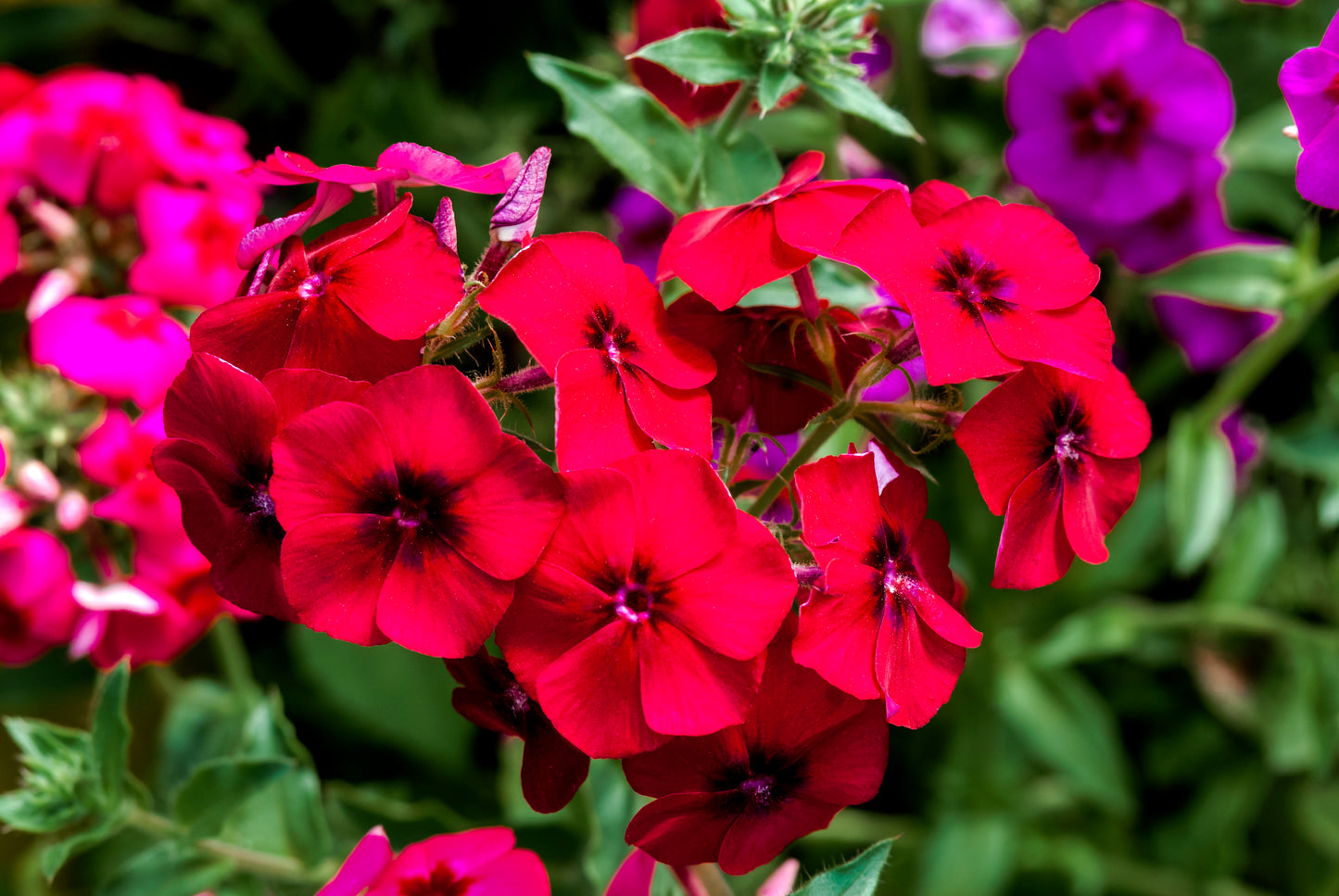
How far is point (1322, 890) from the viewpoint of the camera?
1.75 meters

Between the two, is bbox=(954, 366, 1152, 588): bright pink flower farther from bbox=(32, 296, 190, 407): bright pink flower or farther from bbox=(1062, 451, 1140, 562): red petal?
bbox=(32, 296, 190, 407): bright pink flower

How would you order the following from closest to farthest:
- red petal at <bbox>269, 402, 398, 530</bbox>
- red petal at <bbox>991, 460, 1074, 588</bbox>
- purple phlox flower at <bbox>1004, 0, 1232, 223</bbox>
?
red petal at <bbox>269, 402, 398, 530</bbox> < red petal at <bbox>991, 460, 1074, 588</bbox> < purple phlox flower at <bbox>1004, 0, 1232, 223</bbox>

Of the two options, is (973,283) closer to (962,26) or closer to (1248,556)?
(1248,556)

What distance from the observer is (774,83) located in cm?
95

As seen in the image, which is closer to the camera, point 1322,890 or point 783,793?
point 783,793

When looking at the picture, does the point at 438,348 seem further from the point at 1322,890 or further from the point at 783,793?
the point at 1322,890

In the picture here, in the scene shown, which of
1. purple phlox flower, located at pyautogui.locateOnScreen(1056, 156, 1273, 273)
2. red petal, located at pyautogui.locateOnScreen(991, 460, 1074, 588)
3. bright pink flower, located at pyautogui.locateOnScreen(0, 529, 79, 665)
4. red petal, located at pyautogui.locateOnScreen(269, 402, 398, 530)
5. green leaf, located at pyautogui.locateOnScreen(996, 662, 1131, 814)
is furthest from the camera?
green leaf, located at pyautogui.locateOnScreen(996, 662, 1131, 814)

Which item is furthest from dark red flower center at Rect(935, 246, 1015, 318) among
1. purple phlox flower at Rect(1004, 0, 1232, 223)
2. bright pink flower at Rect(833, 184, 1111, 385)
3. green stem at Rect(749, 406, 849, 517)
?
purple phlox flower at Rect(1004, 0, 1232, 223)

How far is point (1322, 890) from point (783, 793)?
148 centimetres

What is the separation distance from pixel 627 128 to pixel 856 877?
0.73m

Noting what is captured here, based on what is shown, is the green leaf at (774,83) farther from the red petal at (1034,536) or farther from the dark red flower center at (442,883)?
the dark red flower center at (442,883)

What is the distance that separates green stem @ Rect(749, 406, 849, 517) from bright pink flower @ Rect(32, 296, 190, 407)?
0.71m

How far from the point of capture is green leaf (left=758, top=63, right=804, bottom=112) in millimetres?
926

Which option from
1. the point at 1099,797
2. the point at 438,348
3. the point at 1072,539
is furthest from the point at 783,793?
the point at 1099,797
